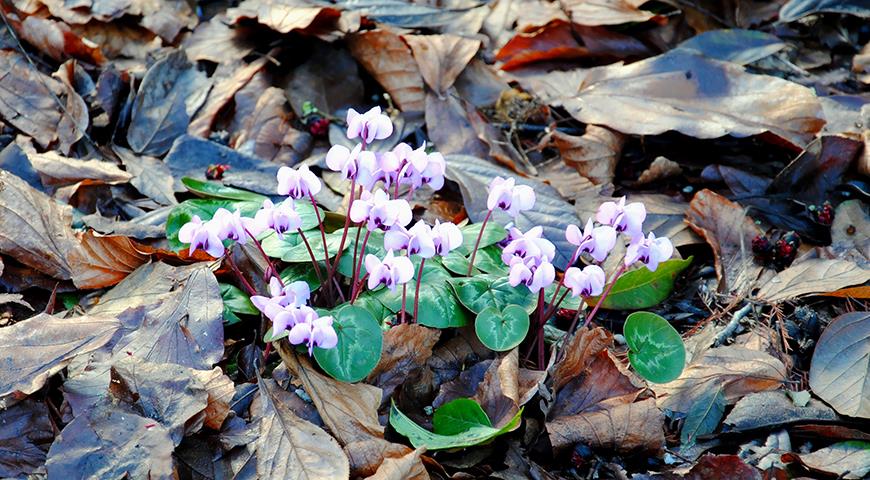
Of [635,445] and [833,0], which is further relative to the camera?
[833,0]

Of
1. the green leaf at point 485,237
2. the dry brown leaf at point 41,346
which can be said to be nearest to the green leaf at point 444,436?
the green leaf at point 485,237

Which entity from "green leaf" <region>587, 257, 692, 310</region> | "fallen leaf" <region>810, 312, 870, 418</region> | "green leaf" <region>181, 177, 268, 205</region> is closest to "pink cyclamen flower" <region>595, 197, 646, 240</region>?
"green leaf" <region>587, 257, 692, 310</region>

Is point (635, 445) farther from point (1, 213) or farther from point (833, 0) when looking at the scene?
point (833, 0)

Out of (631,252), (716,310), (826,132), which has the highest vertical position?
(631,252)

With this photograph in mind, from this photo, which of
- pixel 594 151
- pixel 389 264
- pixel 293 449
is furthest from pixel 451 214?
pixel 293 449

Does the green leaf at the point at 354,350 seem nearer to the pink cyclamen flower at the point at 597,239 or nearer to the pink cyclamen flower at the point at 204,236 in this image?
the pink cyclamen flower at the point at 204,236

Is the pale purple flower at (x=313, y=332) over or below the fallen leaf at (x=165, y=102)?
over

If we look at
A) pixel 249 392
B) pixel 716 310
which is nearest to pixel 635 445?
pixel 716 310
